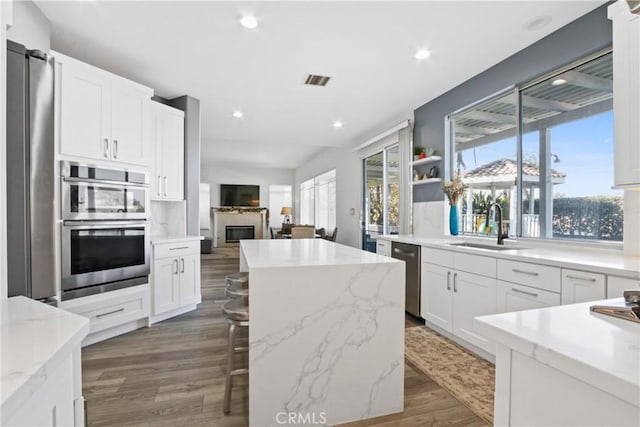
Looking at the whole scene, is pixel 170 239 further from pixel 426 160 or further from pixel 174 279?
pixel 426 160

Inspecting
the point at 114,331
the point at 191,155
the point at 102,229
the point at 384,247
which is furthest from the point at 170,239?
the point at 384,247

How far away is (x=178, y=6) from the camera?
2.15m

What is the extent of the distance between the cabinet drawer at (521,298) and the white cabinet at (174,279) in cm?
311

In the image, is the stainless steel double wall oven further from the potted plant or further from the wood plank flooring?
the potted plant

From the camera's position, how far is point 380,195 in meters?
5.54

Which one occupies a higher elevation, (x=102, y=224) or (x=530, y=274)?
(x=102, y=224)

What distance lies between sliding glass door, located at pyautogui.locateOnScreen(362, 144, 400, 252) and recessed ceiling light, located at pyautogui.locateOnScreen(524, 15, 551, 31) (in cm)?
245

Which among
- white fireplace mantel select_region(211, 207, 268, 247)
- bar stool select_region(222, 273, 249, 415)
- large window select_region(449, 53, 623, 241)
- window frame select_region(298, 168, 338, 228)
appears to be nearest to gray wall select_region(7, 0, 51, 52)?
bar stool select_region(222, 273, 249, 415)

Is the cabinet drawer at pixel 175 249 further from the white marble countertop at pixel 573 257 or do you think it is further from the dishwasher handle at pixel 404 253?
the white marble countertop at pixel 573 257

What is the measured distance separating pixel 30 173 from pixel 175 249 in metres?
2.08

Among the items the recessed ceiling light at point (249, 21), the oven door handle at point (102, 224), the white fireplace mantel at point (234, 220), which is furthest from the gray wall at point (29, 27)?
the white fireplace mantel at point (234, 220)

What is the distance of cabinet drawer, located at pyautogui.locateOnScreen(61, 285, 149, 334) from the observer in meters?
2.54

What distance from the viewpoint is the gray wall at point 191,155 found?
378cm

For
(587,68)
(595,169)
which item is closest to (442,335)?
(595,169)
